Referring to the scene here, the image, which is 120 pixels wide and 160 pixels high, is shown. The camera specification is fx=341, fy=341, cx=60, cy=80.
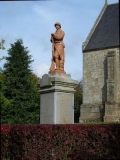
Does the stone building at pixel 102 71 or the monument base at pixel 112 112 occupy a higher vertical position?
the stone building at pixel 102 71

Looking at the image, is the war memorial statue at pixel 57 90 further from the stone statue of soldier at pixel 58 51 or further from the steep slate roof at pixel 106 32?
the steep slate roof at pixel 106 32

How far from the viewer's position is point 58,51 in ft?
38.7

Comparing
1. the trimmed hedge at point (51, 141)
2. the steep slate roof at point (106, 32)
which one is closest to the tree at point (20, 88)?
the steep slate roof at point (106, 32)

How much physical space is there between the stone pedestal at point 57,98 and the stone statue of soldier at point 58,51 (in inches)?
17.1

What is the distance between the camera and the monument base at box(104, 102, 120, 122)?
118ft

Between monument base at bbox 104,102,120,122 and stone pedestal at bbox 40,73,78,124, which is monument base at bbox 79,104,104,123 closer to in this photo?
monument base at bbox 104,102,120,122

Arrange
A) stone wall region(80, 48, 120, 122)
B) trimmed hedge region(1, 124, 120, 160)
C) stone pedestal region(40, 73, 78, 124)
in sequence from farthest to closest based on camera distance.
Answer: stone wall region(80, 48, 120, 122) → stone pedestal region(40, 73, 78, 124) → trimmed hedge region(1, 124, 120, 160)

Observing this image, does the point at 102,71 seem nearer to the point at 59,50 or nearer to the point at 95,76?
the point at 95,76

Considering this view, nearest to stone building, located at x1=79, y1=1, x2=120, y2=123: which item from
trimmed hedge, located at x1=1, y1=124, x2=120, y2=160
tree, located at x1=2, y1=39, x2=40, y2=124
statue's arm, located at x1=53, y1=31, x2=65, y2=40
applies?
tree, located at x1=2, y1=39, x2=40, y2=124

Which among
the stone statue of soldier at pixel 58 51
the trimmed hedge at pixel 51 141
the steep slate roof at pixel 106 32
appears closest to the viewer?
the trimmed hedge at pixel 51 141

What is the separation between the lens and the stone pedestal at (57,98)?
11.1 meters

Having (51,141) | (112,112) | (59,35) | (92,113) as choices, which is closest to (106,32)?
(92,113)

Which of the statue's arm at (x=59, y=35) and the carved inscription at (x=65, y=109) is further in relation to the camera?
the statue's arm at (x=59, y=35)

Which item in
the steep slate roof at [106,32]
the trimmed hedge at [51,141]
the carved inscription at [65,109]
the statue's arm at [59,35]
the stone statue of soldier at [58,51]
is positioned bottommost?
the trimmed hedge at [51,141]
